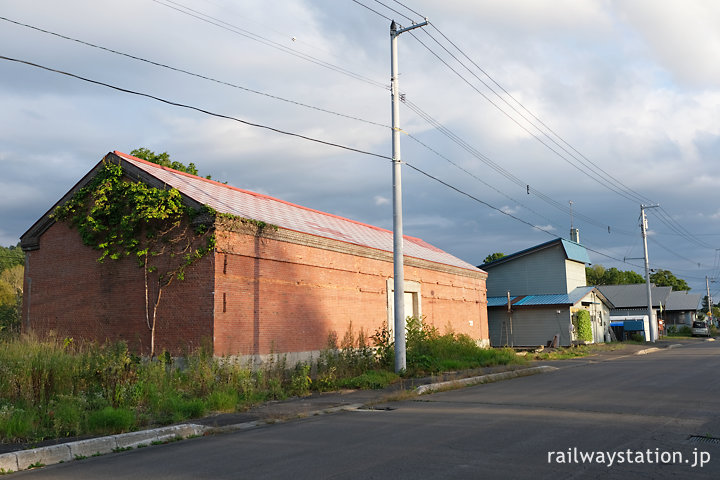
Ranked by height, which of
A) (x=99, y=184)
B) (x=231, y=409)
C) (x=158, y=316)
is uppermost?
(x=99, y=184)

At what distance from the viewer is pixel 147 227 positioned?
57.9 feet

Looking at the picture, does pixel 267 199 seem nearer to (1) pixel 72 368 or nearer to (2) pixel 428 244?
(1) pixel 72 368

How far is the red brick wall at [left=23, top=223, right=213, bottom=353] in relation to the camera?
645 inches

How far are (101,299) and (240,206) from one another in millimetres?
5428

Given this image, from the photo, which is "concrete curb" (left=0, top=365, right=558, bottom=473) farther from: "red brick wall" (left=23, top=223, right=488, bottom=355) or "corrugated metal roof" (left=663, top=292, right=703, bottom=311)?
"corrugated metal roof" (left=663, top=292, right=703, bottom=311)

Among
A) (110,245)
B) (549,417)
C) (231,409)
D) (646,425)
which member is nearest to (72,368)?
(231,409)

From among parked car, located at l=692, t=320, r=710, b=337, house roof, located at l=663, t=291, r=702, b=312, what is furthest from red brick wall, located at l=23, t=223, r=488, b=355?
house roof, located at l=663, t=291, r=702, b=312

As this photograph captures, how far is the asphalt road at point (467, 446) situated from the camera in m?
6.68

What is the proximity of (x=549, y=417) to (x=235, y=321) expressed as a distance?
376 inches

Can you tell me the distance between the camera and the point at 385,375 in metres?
17.4

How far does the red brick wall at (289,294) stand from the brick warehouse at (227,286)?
35 millimetres

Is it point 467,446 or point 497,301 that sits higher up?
point 497,301

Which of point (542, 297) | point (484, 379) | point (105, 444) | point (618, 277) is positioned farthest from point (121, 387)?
point (618, 277)

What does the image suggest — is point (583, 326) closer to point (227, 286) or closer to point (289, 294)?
point (289, 294)
